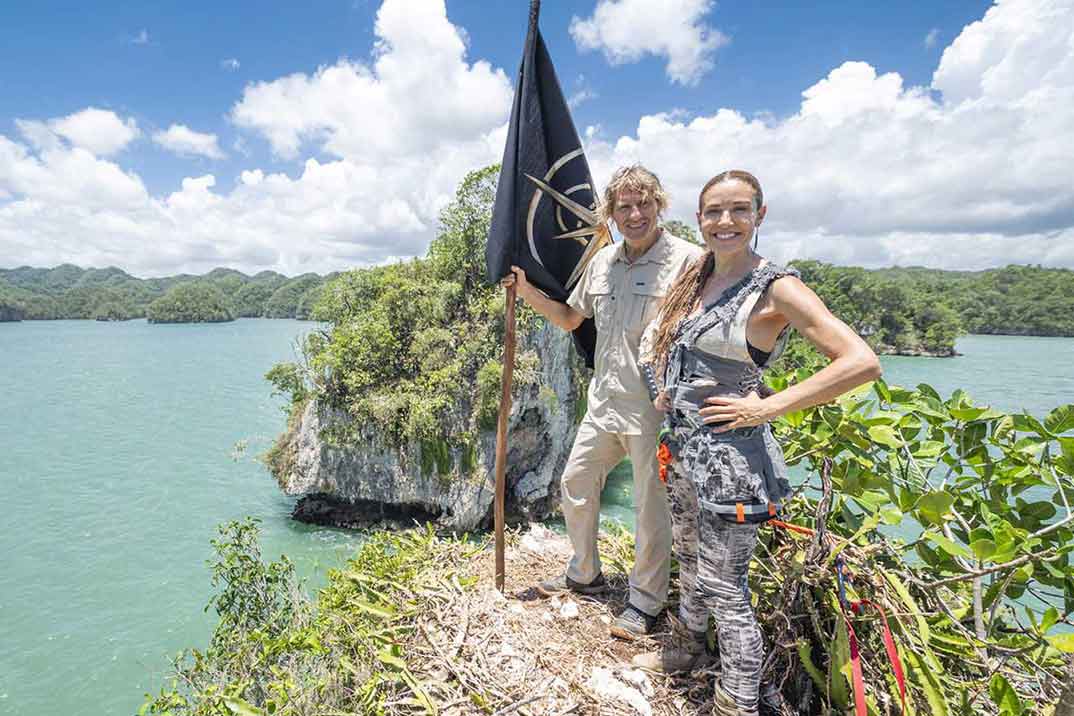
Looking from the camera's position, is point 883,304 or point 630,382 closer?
point 630,382

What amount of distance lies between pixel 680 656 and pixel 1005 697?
117cm

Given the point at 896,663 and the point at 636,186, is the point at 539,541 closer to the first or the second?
the point at 896,663

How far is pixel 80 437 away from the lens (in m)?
25.2

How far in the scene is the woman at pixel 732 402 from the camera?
178 cm

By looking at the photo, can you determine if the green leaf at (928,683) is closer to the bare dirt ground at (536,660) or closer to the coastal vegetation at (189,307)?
the bare dirt ground at (536,660)

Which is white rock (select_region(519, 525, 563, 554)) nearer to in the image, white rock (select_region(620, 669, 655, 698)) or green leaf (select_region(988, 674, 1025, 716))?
white rock (select_region(620, 669, 655, 698))

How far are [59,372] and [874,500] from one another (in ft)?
210

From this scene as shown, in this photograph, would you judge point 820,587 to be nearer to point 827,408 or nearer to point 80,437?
point 827,408

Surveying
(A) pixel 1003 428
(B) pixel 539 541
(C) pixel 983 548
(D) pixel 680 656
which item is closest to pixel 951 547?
(C) pixel 983 548

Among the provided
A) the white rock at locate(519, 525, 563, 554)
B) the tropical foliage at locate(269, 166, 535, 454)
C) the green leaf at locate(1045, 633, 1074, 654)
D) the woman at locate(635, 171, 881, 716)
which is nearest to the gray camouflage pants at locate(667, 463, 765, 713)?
the woman at locate(635, 171, 881, 716)

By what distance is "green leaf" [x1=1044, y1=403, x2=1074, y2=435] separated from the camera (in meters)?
1.90

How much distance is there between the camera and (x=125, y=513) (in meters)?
16.1

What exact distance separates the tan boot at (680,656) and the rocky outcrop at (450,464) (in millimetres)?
9052

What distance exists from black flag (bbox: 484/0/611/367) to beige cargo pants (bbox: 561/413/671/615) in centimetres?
55
